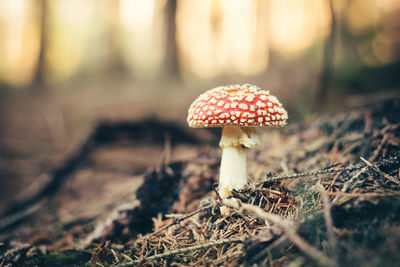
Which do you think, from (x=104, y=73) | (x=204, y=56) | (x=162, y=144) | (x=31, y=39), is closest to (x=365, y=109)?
(x=162, y=144)

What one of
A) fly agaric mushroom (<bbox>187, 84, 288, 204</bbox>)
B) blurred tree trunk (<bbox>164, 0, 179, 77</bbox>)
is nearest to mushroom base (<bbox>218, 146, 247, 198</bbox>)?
fly agaric mushroom (<bbox>187, 84, 288, 204</bbox>)

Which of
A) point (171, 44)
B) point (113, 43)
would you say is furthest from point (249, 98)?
point (113, 43)

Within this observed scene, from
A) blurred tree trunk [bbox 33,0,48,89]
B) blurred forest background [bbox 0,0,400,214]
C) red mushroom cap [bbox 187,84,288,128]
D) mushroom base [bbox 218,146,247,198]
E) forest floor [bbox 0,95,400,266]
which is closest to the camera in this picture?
forest floor [bbox 0,95,400,266]

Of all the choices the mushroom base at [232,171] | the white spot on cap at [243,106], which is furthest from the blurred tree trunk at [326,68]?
the white spot on cap at [243,106]

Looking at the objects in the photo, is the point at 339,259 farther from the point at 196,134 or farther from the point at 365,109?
the point at 196,134

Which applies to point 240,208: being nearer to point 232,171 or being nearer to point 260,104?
point 232,171

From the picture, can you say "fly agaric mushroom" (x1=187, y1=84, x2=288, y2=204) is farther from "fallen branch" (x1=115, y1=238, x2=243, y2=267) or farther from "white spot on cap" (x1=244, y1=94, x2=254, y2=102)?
"fallen branch" (x1=115, y1=238, x2=243, y2=267)

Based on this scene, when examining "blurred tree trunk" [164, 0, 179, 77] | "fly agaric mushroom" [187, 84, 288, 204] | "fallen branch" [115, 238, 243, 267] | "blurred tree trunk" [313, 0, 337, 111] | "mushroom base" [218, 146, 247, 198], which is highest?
"blurred tree trunk" [164, 0, 179, 77]

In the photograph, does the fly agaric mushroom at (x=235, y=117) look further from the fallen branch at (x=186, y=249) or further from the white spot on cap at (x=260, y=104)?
the fallen branch at (x=186, y=249)
